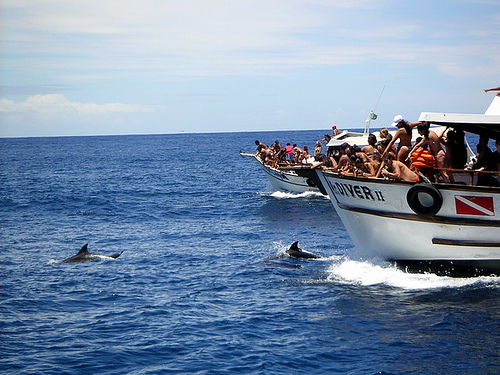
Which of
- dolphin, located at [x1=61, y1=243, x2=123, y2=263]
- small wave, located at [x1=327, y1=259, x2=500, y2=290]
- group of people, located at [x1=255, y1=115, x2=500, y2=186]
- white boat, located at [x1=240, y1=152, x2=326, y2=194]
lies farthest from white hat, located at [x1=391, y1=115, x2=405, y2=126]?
white boat, located at [x1=240, y1=152, x2=326, y2=194]

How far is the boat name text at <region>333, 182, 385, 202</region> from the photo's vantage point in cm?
1709

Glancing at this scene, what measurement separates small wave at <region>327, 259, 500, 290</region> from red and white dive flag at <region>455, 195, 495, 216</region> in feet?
6.64

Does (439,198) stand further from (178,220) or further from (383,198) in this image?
(178,220)

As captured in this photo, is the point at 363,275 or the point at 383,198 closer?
the point at 383,198

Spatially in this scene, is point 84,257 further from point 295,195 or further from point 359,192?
point 295,195

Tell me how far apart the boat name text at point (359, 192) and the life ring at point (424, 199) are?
34.7 inches

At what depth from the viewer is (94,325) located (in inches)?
603

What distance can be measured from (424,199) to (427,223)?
78cm

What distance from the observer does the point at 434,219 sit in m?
16.5

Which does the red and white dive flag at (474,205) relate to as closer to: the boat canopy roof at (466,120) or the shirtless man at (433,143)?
the shirtless man at (433,143)

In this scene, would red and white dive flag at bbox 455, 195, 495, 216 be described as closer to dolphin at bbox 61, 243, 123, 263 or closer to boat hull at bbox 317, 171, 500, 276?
boat hull at bbox 317, 171, 500, 276

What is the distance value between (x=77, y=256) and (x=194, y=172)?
167 ft

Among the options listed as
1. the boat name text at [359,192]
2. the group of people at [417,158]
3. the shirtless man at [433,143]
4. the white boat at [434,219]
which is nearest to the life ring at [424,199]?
the white boat at [434,219]

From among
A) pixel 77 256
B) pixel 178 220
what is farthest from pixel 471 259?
pixel 178 220
